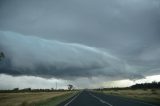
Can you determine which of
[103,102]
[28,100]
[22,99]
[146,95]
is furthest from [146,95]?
[103,102]

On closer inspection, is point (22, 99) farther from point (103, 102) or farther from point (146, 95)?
point (103, 102)

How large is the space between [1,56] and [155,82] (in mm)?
171823

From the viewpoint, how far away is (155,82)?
198500 mm

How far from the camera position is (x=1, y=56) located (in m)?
42.6

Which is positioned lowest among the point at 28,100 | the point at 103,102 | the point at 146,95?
the point at 103,102

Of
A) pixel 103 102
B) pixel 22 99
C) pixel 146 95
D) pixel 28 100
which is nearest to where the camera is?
pixel 103 102

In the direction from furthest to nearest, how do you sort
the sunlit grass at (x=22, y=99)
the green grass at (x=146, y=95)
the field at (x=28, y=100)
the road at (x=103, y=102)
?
the sunlit grass at (x=22, y=99)
the green grass at (x=146, y=95)
the field at (x=28, y=100)
the road at (x=103, y=102)

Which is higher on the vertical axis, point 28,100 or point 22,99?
point 22,99

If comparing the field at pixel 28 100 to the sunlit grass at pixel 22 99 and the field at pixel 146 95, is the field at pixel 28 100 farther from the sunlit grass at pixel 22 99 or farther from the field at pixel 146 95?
the field at pixel 146 95

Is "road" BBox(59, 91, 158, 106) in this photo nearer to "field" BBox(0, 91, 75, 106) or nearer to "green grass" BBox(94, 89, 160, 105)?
"green grass" BBox(94, 89, 160, 105)

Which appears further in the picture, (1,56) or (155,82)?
(155,82)

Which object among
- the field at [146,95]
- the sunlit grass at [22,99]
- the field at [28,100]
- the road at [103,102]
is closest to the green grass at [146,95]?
the field at [146,95]

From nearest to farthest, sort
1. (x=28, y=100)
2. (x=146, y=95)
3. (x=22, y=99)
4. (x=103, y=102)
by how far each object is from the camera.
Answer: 1. (x=103, y=102)
2. (x=28, y=100)
3. (x=22, y=99)
4. (x=146, y=95)

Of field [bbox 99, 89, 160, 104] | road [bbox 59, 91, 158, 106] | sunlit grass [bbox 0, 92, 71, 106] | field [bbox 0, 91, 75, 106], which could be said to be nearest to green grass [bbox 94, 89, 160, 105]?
field [bbox 99, 89, 160, 104]
